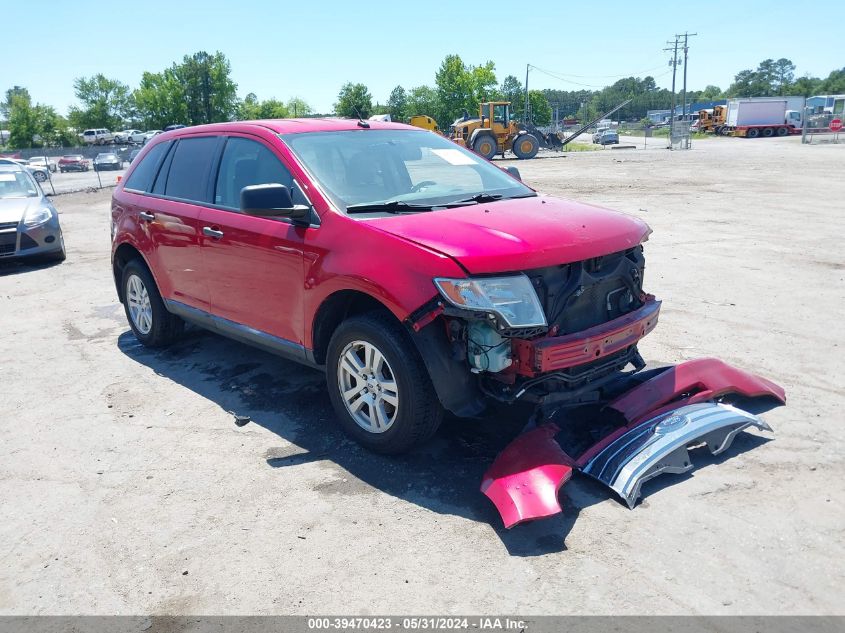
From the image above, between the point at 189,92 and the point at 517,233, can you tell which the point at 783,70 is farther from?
the point at 517,233

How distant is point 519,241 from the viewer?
11.6ft

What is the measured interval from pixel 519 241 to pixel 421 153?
1849 mm

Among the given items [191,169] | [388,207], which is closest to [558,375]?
[388,207]

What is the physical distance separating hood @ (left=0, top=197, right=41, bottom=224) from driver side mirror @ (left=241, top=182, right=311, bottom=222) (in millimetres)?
8251

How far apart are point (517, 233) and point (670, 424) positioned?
4.65 feet

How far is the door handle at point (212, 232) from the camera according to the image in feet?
16.2

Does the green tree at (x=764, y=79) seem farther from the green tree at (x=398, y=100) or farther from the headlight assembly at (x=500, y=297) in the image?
the headlight assembly at (x=500, y=297)

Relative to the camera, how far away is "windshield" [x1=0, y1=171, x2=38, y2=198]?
1136cm

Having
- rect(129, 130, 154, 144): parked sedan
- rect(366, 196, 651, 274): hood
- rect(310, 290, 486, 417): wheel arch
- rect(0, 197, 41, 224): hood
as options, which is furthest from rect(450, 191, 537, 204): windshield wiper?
rect(129, 130, 154, 144): parked sedan

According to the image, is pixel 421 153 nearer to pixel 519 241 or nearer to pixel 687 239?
pixel 519 241

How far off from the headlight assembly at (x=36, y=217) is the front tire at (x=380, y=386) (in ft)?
28.0


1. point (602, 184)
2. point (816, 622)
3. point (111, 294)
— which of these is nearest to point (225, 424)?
point (816, 622)

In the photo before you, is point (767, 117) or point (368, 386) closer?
point (368, 386)

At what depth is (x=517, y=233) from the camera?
3.64 m
